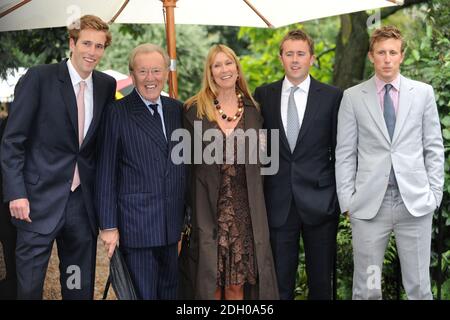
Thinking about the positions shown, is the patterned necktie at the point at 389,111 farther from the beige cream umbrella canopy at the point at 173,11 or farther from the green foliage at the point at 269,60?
the green foliage at the point at 269,60

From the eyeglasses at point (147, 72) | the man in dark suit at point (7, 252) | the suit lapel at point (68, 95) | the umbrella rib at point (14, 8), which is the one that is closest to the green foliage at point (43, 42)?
the umbrella rib at point (14, 8)

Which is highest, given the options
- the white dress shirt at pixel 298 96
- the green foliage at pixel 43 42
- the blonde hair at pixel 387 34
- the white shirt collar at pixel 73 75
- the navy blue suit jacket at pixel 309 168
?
the green foliage at pixel 43 42

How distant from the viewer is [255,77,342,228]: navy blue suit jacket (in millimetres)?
4320

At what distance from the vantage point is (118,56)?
65.6 feet

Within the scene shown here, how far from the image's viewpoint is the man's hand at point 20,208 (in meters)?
3.97

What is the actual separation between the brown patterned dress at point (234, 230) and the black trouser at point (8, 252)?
4.66ft

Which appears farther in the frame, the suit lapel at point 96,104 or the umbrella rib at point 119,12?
the umbrella rib at point 119,12

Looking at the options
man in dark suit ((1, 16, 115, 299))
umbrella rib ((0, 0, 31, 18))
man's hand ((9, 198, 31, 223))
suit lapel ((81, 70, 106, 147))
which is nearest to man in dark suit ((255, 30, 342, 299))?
suit lapel ((81, 70, 106, 147))

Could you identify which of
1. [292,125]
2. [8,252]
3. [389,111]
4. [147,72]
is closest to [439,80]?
[389,111]

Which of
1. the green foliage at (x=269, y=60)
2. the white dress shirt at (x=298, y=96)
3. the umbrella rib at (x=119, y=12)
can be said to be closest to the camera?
the white dress shirt at (x=298, y=96)

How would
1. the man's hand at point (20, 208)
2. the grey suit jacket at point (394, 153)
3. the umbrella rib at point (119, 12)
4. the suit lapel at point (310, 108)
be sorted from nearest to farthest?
the man's hand at point (20, 208)
the grey suit jacket at point (394, 153)
the suit lapel at point (310, 108)
the umbrella rib at point (119, 12)

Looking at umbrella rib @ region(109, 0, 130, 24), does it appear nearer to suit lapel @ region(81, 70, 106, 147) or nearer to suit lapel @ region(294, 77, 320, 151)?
suit lapel @ region(81, 70, 106, 147)

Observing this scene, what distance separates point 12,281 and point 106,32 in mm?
1851
